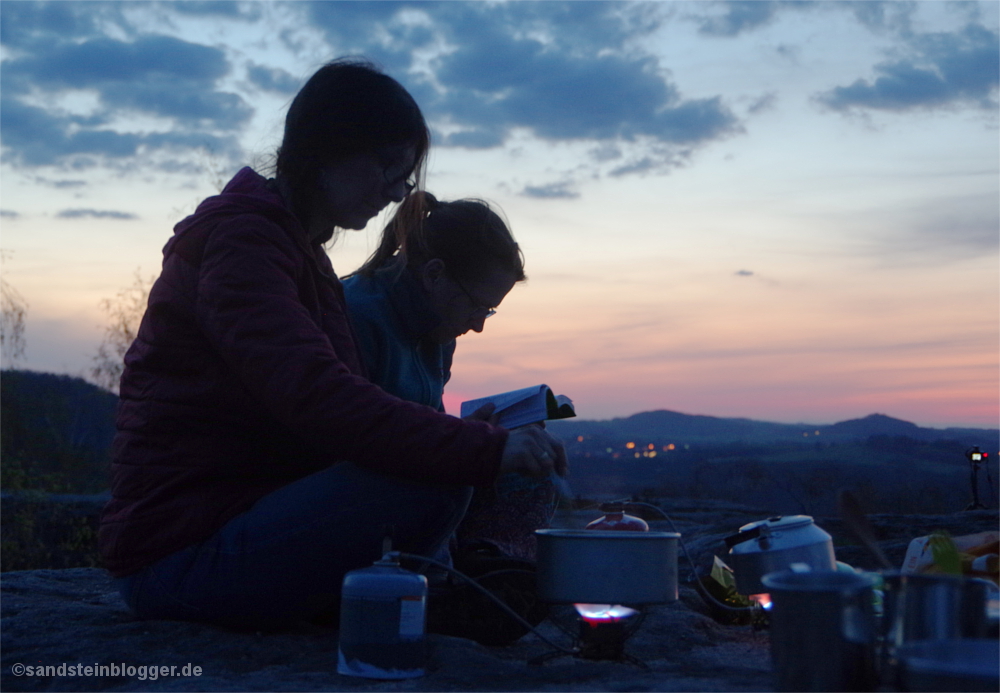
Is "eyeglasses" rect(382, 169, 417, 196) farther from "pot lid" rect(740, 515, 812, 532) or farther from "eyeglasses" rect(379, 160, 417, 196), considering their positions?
"pot lid" rect(740, 515, 812, 532)

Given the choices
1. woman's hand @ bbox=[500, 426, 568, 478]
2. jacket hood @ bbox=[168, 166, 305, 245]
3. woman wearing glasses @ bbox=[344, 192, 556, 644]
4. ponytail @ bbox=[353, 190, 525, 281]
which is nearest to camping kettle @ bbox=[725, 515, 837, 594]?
woman wearing glasses @ bbox=[344, 192, 556, 644]

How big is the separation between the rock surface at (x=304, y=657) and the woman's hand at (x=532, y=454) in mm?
477

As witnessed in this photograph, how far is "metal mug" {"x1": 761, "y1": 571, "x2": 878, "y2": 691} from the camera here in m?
1.50

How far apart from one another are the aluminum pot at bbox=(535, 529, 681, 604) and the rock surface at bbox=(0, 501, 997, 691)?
0.19 m

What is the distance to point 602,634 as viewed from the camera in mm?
2164

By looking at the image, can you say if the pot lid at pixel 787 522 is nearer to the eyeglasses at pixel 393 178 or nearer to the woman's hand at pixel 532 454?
the woman's hand at pixel 532 454

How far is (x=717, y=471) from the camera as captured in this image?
9344 mm

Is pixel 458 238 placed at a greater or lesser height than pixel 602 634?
greater

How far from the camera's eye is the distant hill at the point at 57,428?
7492 mm

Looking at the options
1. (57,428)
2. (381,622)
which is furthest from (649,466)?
(381,622)

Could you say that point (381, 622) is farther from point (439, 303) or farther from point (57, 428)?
point (57, 428)

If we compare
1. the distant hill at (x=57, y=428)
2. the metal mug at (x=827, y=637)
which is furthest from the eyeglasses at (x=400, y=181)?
the distant hill at (x=57, y=428)

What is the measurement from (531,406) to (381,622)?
82 cm

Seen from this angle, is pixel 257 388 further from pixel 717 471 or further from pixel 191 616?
pixel 717 471
